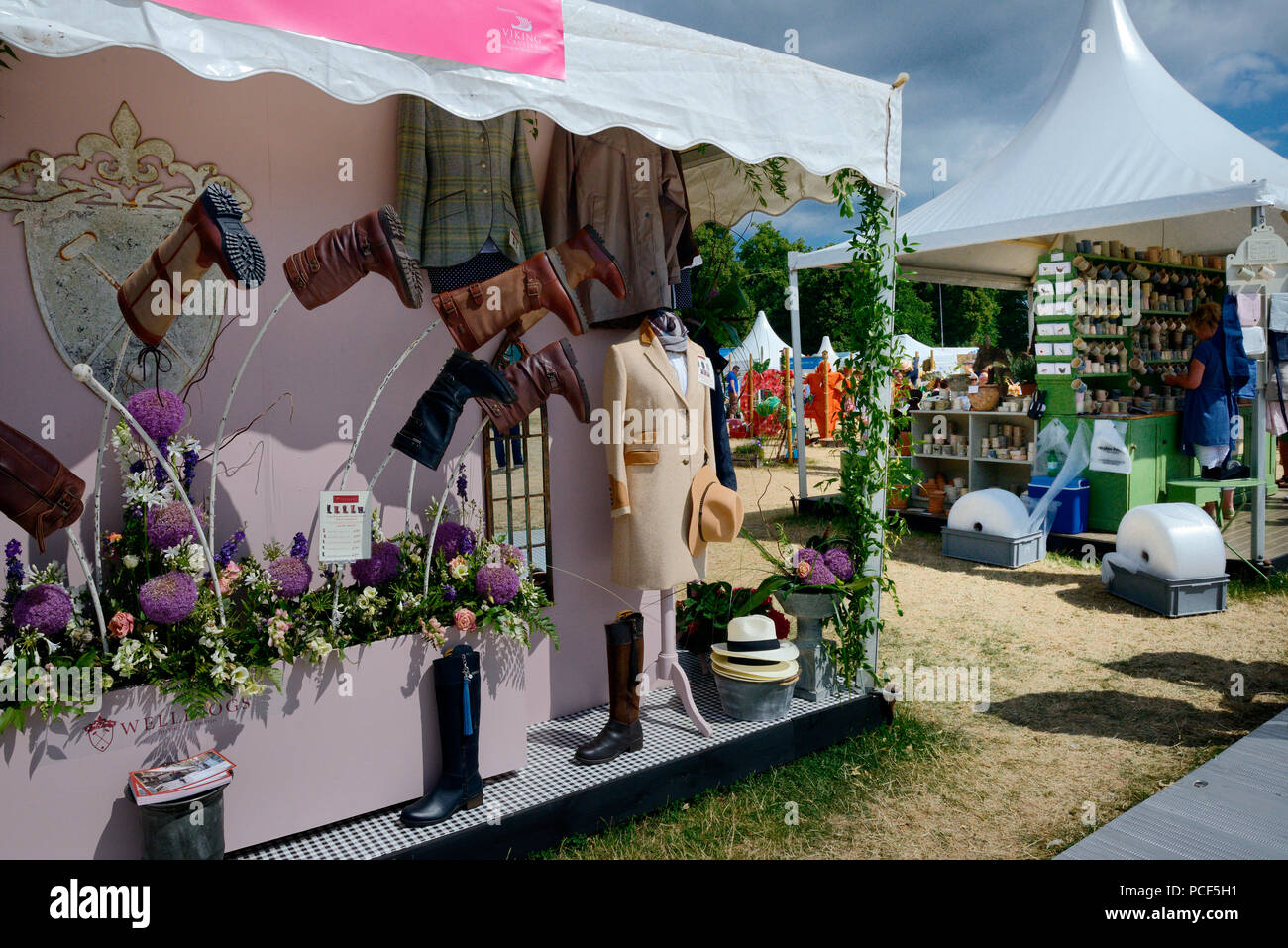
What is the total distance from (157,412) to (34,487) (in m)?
0.40

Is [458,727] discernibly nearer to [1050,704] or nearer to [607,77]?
[607,77]

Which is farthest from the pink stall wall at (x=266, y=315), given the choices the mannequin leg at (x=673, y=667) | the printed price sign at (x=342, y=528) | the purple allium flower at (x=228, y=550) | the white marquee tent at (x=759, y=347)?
the white marquee tent at (x=759, y=347)

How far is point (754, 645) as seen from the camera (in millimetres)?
3600

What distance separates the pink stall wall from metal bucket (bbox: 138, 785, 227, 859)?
0.94 m

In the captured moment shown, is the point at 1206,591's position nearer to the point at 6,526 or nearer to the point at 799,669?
the point at 799,669

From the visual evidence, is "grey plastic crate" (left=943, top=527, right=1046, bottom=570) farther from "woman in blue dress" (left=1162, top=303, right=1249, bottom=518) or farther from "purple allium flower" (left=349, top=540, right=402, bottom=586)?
"purple allium flower" (left=349, top=540, right=402, bottom=586)

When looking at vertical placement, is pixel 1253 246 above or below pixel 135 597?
above

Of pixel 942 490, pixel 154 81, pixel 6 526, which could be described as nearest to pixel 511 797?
pixel 6 526

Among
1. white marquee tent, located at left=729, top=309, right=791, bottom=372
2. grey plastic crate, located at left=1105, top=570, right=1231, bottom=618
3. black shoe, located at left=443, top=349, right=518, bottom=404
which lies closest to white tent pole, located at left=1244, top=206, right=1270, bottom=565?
grey plastic crate, located at left=1105, top=570, right=1231, bottom=618

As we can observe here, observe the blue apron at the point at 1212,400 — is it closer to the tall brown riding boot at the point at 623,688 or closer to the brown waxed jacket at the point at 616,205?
the brown waxed jacket at the point at 616,205

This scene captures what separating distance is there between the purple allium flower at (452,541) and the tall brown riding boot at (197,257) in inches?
46.7

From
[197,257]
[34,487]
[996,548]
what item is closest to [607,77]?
[197,257]

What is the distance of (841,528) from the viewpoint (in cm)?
405
